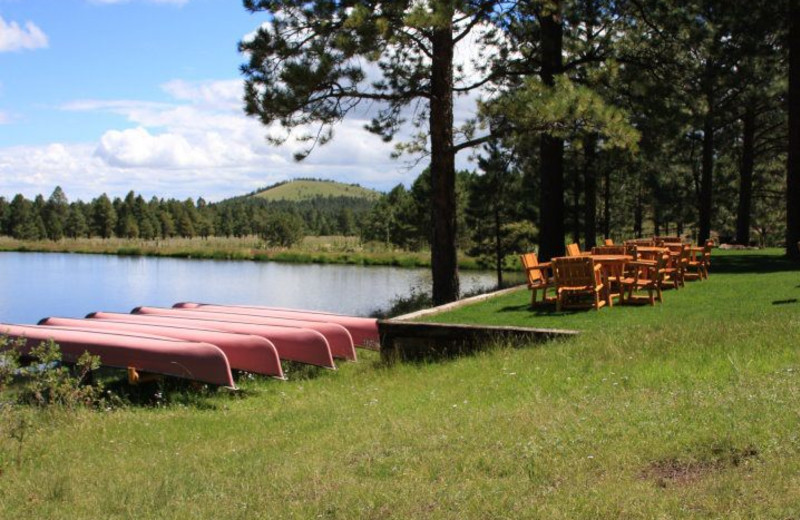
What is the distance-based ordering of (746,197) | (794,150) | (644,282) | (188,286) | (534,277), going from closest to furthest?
(644,282), (534,277), (794,150), (746,197), (188,286)

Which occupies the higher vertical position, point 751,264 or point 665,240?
point 665,240


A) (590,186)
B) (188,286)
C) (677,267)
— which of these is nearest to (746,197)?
(590,186)

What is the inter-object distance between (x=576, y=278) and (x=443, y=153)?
4.44m

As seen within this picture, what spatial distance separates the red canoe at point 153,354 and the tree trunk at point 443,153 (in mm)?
6042

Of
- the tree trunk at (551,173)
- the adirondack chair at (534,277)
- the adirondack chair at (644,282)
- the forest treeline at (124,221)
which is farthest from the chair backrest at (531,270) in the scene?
the forest treeline at (124,221)

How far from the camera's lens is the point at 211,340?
10406 mm

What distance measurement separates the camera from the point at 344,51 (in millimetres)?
13156

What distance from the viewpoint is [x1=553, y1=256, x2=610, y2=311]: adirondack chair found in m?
11.0

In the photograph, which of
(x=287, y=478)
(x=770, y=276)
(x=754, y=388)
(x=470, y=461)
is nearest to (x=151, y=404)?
(x=287, y=478)

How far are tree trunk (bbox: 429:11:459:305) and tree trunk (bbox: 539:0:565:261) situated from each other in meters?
3.32

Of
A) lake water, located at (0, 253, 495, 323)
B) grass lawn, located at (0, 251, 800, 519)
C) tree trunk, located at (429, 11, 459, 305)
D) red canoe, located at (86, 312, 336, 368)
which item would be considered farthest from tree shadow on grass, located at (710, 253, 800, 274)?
red canoe, located at (86, 312, 336, 368)

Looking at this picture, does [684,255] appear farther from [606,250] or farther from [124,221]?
[124,221]

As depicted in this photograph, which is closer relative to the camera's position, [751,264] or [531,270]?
[531,270]

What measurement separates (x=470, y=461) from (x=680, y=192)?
42676mm
